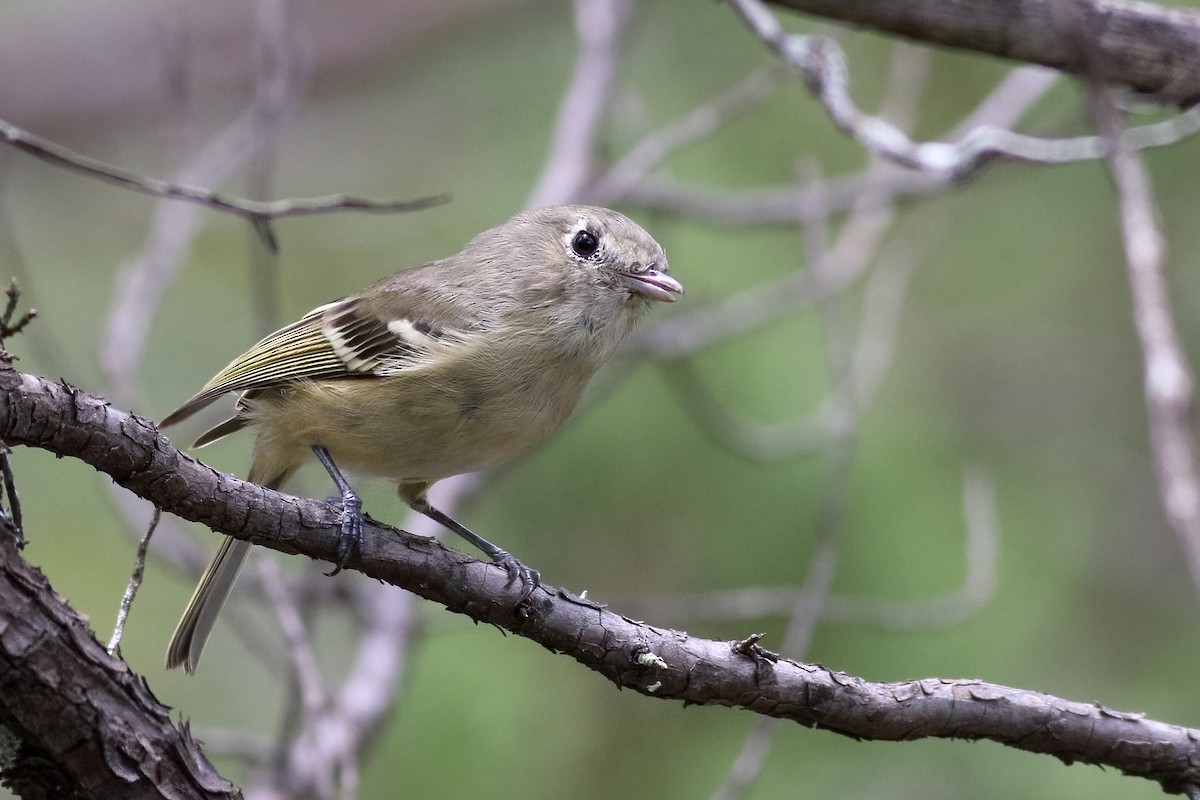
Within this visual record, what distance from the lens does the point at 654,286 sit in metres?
3.80

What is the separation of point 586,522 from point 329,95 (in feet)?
15.6

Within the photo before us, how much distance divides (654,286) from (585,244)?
0.30 m

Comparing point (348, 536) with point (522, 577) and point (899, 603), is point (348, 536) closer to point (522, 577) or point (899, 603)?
point (522, 577)

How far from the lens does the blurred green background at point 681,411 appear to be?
17.0 feet

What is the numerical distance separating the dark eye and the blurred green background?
3.52 feet

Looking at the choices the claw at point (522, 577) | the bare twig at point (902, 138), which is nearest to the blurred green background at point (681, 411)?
the claw at point (522, 577)

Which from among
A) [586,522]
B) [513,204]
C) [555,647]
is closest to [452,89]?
[513,204]

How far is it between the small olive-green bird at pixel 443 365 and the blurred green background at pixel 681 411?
0.49m

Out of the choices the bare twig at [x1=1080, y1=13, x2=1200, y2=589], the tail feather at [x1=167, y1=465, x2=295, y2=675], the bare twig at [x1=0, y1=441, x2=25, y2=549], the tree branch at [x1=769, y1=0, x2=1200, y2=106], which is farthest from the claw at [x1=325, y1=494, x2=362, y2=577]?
the tree branch at [x1=769, y1=0, x2=1200, y2=106]

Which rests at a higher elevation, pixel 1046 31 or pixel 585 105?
pixel 585 105

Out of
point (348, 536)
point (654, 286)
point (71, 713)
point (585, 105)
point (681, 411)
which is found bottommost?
point (71, 713)

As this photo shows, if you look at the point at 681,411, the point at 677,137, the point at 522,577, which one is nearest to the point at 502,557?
the point at 522,577

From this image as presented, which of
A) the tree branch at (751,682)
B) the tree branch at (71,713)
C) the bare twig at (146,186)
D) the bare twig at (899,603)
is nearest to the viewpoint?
the tree branch at (71,713)

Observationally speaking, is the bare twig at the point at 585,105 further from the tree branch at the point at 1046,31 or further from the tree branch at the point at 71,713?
the tree branch at the point at 71,713
